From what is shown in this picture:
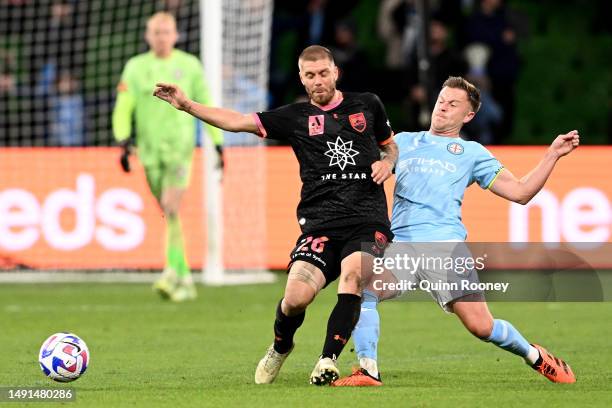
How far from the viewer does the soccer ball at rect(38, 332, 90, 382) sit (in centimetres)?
752

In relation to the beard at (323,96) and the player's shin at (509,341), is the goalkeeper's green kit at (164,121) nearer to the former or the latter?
the beard at (323,96)

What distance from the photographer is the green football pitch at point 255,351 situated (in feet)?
23.5

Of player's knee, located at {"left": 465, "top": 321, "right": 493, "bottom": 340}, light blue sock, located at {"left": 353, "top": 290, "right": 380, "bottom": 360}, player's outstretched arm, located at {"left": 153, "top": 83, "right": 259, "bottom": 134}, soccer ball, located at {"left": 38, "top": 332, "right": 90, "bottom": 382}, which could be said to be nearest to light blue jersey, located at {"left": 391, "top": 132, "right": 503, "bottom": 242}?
light blue sock, located at {"left": 353, "top": 290, "right": 380, "bottom": 360}

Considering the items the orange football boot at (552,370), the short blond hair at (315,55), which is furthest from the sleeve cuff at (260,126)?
the orange football boot at (552,370)

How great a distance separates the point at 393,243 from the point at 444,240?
0.97 feet

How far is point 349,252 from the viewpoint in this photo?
25.3 ft

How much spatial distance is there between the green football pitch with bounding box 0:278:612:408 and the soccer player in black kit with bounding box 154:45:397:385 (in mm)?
520

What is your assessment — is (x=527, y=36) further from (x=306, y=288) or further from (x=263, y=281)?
(x=306, y=288)

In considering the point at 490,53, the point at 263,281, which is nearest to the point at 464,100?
the point at 263,281

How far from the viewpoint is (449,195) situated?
7.88 meters

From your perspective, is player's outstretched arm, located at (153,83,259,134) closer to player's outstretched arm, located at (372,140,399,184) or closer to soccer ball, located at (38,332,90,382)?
player's outstretched arm, located at (372,140,399,184)

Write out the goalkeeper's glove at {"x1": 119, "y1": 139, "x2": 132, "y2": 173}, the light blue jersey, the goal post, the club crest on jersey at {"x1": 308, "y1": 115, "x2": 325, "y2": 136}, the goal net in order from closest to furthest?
the light blue jersey
the club crest on jersey at {"x1": 308, "y1": 115, "x2": 325, "y2": 136}
the goalkeeper's glove at {"x1": 119, "y1": 139, "x2": 132, "y2": 173}
the goal post
the goal net

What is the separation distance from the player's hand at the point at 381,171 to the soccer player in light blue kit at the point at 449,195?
22 centimetres

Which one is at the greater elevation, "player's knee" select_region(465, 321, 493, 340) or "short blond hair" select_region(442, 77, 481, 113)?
Result: "short blond hair" select_region(442, 77, 481, 113)
